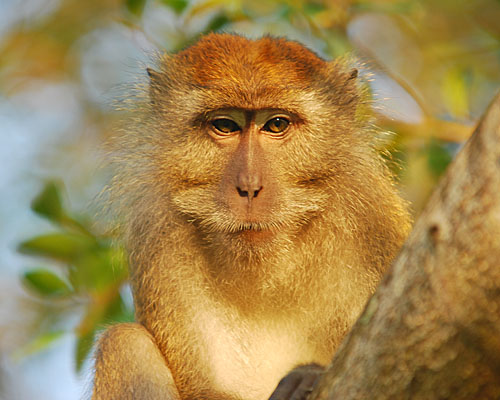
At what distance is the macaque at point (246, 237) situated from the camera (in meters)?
4.12

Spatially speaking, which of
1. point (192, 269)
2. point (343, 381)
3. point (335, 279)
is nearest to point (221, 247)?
A: point (192, 269)

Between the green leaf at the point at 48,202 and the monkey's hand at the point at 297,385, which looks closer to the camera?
the monkey's hand at the point at 297,385

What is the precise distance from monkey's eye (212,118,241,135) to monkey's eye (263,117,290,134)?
18cm

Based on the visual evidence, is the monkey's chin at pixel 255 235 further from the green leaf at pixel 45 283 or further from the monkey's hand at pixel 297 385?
the green leaf at pixel 45 283

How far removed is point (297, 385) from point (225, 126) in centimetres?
168

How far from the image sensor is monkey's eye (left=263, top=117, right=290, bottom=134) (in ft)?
14.0

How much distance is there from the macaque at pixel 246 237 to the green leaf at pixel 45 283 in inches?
35.1

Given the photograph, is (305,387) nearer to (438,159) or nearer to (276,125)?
(276,125)

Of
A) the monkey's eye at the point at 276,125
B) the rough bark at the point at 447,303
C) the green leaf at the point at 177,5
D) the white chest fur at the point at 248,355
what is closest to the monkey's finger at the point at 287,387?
the white chest fur at the point at 248,355

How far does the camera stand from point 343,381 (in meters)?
2.60

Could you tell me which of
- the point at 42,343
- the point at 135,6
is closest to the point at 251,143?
the point at 135,6

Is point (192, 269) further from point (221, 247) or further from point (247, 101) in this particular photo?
point (247, 101)

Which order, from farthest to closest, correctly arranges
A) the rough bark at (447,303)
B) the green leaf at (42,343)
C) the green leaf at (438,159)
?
the green leaf at (42,343) → the green leaf at (438,159) → the rough bark at (447,303)

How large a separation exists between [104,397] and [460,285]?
2.72 m
